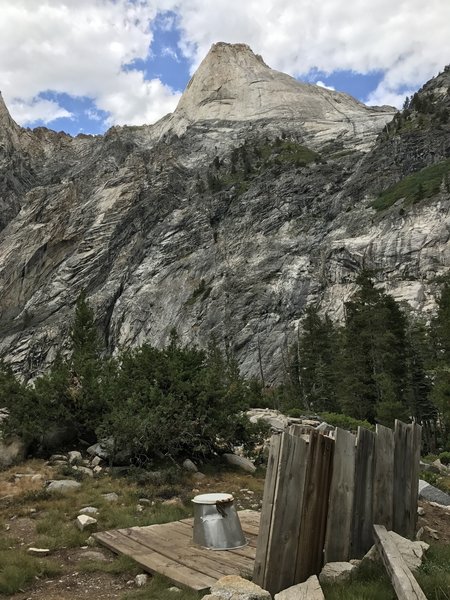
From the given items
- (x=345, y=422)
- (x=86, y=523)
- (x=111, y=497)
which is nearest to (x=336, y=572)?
(x=86, y=523)

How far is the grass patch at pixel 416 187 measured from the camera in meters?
75.3

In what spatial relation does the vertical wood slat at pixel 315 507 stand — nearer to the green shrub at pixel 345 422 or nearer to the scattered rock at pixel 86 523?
the scattered rock at pixel 86 523

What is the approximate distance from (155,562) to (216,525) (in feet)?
3.59

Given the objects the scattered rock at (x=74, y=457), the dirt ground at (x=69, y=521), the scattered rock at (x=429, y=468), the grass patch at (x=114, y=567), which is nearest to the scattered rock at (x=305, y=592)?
the dirt ground at (x=69, y=521)

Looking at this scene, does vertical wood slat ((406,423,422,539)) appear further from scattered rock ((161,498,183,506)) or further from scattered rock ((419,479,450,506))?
scattered rock ((161,498,183,506))

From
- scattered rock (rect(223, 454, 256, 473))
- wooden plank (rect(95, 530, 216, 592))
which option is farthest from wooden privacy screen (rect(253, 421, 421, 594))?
scattered rock (rect(223, 454, 256, 473))

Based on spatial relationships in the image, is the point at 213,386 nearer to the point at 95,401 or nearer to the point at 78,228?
the point at 95,401

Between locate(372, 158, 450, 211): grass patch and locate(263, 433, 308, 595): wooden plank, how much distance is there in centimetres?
7590

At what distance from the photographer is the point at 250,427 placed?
15672 mm

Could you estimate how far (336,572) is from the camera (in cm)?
562

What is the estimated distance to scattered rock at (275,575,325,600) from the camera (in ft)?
16.1

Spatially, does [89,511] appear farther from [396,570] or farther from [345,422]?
[345,422]

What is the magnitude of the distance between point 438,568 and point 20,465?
1191 cm

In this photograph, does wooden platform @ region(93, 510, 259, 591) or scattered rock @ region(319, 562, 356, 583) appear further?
wooden platform @ region(93, 510, 259, 591)
